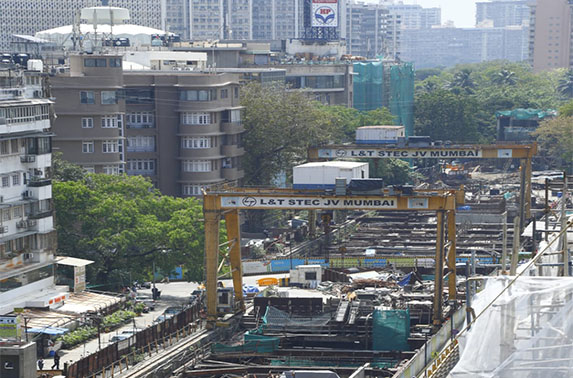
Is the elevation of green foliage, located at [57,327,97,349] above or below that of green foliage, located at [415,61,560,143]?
below

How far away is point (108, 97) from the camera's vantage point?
234ft

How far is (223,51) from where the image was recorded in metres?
109

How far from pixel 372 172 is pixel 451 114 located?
3360 cm

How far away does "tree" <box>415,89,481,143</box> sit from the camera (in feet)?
416

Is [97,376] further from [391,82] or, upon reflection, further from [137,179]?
[391,82]

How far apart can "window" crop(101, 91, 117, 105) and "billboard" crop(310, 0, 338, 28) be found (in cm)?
6363

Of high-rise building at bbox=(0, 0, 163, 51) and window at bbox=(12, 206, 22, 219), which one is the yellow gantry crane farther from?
high-rise building at bbox=(0, 0, 163, 51)

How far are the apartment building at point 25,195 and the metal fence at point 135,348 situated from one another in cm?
632

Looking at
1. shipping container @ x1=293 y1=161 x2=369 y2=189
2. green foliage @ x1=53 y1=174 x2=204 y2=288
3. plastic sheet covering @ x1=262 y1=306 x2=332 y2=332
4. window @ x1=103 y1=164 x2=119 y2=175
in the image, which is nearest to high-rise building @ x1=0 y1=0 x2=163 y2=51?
window @ x1=103 y1=164 x2=119 y2=175

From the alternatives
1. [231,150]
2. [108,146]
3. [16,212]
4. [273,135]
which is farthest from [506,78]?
[16,212]

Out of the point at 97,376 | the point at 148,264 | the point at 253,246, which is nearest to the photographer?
the point at 97,376

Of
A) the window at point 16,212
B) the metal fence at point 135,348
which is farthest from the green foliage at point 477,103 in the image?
the metal fence at point 135,348

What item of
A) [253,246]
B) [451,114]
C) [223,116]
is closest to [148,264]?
[253,246]

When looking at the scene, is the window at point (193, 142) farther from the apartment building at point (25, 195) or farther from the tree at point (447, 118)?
the tree at point (447, 118)
